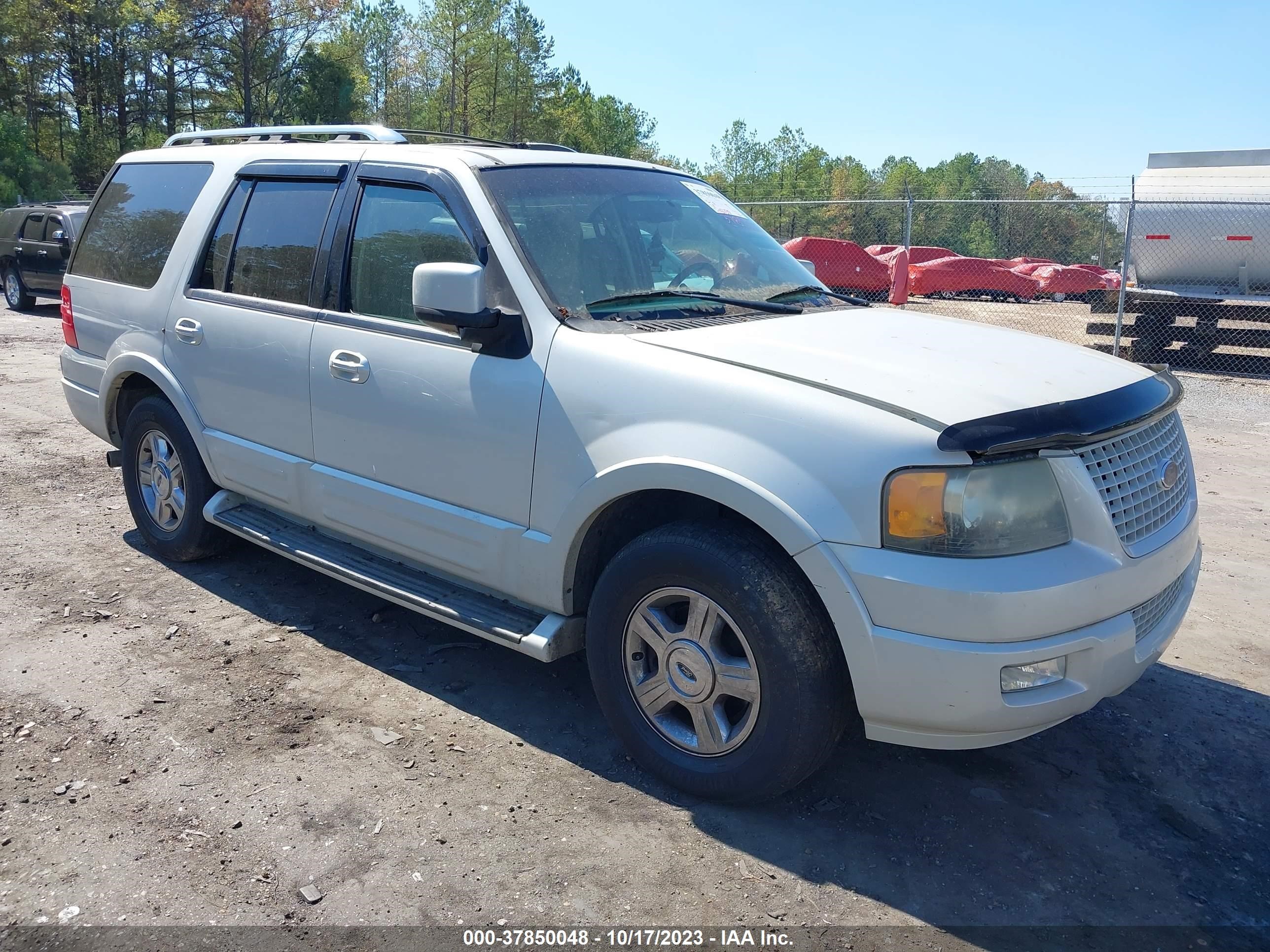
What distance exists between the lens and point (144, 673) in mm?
3963

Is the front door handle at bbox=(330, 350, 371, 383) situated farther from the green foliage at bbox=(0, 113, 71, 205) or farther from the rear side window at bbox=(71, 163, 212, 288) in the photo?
the green foliage at bbox=(0, 113, 71, 205)

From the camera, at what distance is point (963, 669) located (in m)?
2.57

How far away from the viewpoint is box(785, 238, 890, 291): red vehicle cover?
952 inches

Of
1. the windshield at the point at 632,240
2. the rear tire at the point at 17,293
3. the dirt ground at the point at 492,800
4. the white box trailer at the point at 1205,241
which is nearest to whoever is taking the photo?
the dirt ground at the point at 492,800

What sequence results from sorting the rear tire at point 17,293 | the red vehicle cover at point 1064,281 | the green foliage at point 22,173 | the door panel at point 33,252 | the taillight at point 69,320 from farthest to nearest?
the green foliage at point 22,173, the red vehicle cover at point 1064,281, the rear tire at point 17,293, the door panel at point 33,252, the taillight at point 69,320

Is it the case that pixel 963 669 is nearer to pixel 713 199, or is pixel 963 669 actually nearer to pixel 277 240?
pixel 713 199

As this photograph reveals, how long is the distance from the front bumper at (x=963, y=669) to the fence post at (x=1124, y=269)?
10.9 m

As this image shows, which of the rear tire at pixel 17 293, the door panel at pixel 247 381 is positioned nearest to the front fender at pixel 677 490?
the door panel at pixel 247 381

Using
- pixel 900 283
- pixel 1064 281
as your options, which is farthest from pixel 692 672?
pixel 1064 281

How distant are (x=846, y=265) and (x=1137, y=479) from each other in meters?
23.4

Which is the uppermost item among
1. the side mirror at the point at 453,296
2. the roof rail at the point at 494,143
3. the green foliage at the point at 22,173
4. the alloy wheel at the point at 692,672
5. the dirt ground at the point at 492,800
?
Result: the green foliage at the point at 22,173

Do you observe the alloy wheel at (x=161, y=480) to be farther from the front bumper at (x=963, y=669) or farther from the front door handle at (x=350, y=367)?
the front bumper at (x=963, y=669)

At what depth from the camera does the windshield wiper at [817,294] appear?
13.2 ft

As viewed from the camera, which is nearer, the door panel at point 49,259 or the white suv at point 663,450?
the white suv at point 663,450
